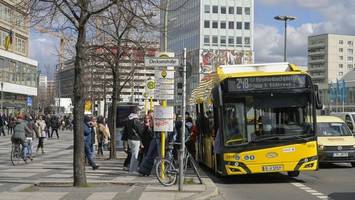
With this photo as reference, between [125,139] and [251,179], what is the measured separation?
4.05 meters

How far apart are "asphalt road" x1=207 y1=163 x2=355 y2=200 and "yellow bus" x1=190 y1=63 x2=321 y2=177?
1.82 feet

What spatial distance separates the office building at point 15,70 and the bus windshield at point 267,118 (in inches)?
2293

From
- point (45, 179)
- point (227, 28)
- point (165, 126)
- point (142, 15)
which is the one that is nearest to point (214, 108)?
point (165, 126)

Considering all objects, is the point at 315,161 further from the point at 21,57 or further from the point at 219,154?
the point at 21,57

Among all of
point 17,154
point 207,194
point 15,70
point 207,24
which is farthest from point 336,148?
point 207,24

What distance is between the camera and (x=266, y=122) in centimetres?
1653

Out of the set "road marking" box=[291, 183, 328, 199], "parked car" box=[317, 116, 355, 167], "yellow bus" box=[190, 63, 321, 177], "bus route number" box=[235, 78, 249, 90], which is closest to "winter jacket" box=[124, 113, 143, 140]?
"yellow bus" box=[190, 63, 321, 177]

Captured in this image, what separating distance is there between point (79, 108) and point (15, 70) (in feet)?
235

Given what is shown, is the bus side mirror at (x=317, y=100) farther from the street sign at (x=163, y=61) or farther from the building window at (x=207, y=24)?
the building window at (x=207, y=24)

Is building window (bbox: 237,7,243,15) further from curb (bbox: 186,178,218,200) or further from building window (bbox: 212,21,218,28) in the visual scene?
curb (bbox: 186,178,218,200)

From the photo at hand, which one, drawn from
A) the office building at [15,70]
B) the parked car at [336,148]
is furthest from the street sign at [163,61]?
the office building at [15,70]

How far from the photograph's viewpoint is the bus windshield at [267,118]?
1653 cm

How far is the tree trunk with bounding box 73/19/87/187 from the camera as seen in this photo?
1423 cm

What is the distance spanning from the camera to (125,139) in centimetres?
1934
